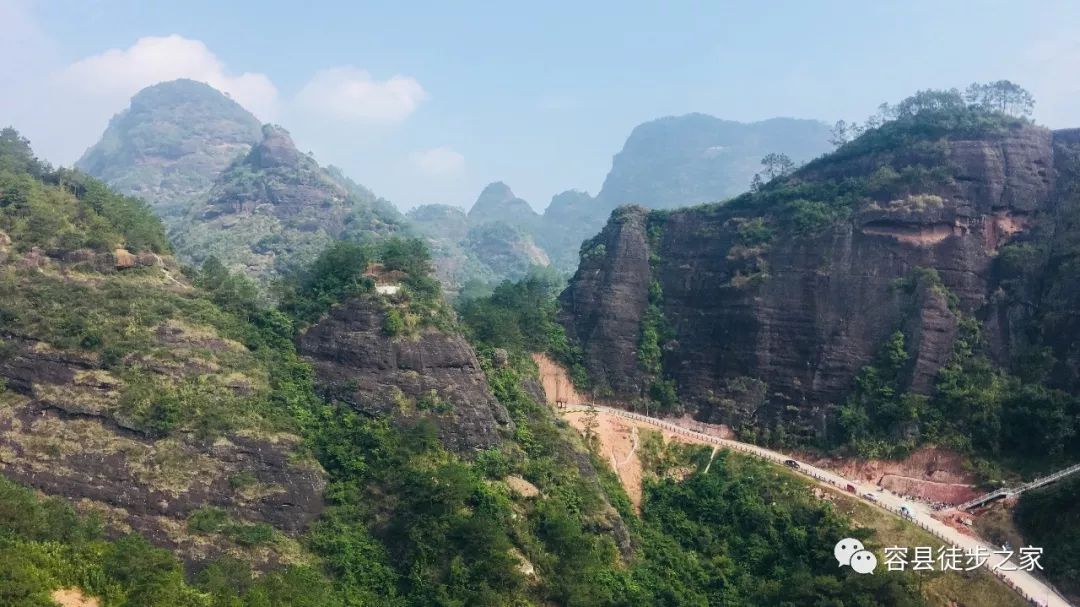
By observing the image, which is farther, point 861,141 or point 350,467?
point 861,141

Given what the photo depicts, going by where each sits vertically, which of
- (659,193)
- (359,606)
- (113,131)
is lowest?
(359,606)

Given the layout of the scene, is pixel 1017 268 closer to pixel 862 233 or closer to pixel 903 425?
pixel 862 233

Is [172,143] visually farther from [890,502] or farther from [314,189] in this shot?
[890,502]

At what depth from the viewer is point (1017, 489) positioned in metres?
28.6

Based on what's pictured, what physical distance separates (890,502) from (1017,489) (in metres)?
4.88

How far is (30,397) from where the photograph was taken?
24125 millimetres

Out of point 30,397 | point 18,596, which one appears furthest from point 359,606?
Result: point 30,397

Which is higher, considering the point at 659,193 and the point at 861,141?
the point at 659,193

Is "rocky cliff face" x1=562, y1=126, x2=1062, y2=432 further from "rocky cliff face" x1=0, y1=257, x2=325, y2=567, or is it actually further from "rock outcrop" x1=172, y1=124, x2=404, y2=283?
"rock outcrop" x1=172, y1=124, x2=404, y2=283

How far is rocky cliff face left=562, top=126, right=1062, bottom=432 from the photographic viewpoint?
3622 cm

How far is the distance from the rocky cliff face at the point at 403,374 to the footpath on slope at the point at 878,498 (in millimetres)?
8251

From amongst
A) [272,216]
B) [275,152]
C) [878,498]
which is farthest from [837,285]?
[275,152]

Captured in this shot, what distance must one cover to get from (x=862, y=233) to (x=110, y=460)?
123ft

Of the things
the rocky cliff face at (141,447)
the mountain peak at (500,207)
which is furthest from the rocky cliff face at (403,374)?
the mountain peak at (500,207)
